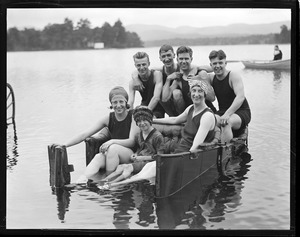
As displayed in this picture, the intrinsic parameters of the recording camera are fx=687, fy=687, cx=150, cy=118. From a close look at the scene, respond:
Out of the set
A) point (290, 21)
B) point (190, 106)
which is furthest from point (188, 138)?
point (290, 21)

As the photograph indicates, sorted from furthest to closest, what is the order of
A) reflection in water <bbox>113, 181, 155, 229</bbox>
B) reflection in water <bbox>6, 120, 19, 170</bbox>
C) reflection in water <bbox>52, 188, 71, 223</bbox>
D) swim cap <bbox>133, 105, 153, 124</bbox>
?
reflection in water <bbox>6, 120, 19, 170</bbox>
swim cap <bbox>133, 105, 153, 124</bbox>
reflection in water <bbox>52, 188, 71, 223</bbox>
reflection in water <bbox>113, 181, 155, 229</bbox>

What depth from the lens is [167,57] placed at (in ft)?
17.0

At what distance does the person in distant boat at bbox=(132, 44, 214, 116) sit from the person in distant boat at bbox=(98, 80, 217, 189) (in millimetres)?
89

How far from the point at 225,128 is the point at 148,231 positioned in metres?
0.99

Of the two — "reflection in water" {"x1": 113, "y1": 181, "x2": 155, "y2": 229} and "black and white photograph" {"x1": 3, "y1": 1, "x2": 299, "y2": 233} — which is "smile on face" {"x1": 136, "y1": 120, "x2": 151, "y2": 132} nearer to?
"black and white photograph" {"x1": 3, "y1": 1, "x2": 299, "y2": 233}

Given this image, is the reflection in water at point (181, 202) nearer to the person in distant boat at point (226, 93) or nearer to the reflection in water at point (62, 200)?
the reflection in water at point (62, 200)

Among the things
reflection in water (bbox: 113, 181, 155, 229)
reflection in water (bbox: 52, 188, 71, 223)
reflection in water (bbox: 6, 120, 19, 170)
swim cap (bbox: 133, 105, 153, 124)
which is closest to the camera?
reflection in water (bbox: 113, 181, 155, 229)

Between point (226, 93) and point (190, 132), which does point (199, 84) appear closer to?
point (226, 93)

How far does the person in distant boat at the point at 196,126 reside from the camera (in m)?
5.07

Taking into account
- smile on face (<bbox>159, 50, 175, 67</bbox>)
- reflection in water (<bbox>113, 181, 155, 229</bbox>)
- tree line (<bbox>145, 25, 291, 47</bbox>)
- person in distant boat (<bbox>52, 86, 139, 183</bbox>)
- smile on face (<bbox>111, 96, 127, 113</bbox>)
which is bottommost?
reflection in water (<bbox>113, 181, 155, 229</bbox>)

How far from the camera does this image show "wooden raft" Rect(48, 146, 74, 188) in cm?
516

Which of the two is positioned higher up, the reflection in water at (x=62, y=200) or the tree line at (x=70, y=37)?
the tree line at (x=70, y=37)

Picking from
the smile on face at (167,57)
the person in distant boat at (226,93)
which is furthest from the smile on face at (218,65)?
the smile on face at (167,57)

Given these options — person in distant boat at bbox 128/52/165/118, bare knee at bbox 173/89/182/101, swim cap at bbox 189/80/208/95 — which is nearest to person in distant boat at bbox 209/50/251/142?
swim cap at bbox 189/80/208/95
